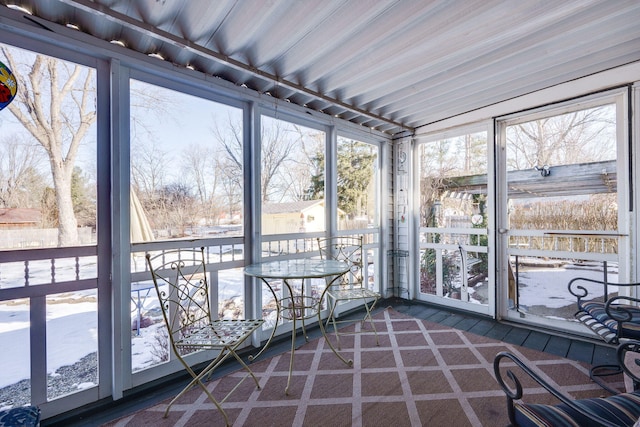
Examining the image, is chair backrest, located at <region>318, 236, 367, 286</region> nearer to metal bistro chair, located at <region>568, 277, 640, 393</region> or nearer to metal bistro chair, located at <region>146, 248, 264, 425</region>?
metal bistro chair, located at <region>146, 248, 264, 425</region>

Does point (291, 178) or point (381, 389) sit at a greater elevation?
point (291, 178)

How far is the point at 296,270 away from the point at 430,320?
221cm

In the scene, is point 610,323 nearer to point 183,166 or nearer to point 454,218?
point 454,218

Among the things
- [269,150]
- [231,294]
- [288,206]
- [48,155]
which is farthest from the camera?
[288,206]

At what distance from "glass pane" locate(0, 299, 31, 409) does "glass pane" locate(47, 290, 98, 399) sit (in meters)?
0.11

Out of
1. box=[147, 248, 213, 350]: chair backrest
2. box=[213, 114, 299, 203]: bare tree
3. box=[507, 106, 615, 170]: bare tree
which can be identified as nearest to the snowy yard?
box=[147, 248, 213, 350]: chair backrest

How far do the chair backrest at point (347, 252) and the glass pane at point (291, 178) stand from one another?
9.2 inches

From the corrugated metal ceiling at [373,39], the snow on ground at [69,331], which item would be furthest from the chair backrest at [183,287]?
the corrugated metal ceiling at [373,39]

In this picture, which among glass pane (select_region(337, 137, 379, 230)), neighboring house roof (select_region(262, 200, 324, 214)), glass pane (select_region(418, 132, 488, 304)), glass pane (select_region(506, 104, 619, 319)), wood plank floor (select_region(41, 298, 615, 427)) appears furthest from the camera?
glass pane (select_region(337, 137, 379, 230))

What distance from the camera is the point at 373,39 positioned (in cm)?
228

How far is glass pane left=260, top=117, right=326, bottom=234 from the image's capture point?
3.33 meters

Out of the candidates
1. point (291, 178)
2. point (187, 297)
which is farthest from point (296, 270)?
point (291, 178)

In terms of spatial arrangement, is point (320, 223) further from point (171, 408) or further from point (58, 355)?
point (58, 355)

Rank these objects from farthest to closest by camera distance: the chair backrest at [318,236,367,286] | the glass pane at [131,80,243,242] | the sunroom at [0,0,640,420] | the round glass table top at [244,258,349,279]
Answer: the chair backrest at [318,236,367,286] < the glass pane at [131,80,243,242] < the round glass table top at [244,258,349,279] < the sunroom at [0,0,640,420]
